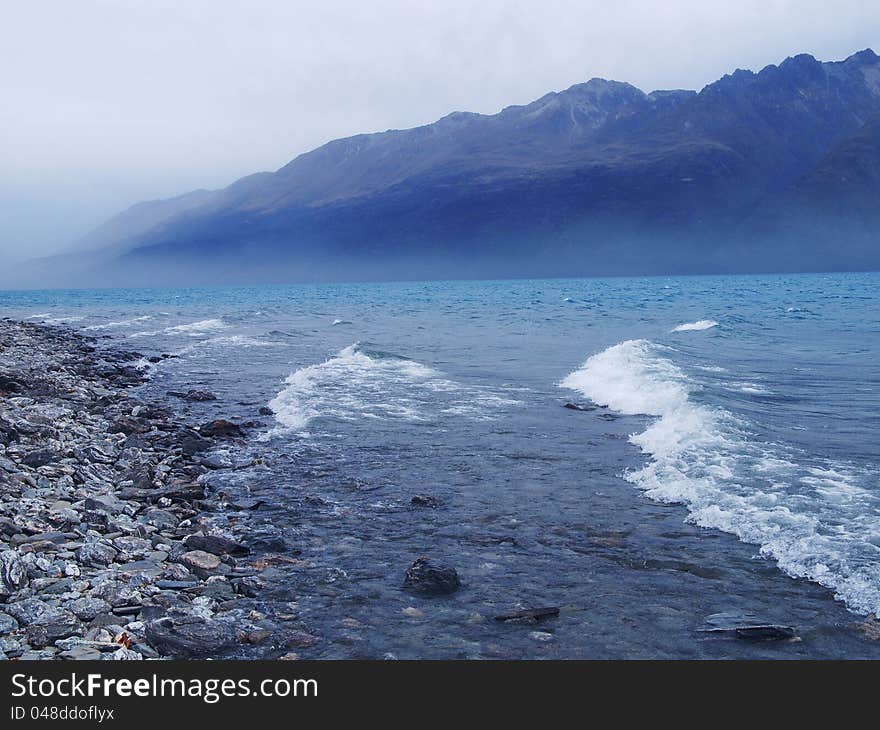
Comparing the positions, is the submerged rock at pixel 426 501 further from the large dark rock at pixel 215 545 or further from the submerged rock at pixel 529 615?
the submerged rock at pixel 529 615

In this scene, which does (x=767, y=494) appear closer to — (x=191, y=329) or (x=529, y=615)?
(x=529, y=615)

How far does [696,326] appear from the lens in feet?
135

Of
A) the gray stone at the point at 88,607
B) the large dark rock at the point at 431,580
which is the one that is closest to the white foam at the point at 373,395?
the large dark rock at the point at 431,580

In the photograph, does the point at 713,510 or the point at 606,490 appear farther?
the point at 606,490

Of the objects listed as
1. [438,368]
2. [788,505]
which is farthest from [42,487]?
[438,368]

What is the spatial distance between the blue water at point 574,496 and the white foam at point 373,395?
13 cm

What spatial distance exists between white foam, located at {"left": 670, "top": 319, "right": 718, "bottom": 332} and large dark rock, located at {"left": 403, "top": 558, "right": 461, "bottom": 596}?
3406 centimetres

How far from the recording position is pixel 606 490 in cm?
1148

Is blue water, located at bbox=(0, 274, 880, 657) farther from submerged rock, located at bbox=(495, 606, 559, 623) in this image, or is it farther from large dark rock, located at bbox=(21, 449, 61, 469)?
large dark rock, located at bbox=(21, 449, 61, 469)

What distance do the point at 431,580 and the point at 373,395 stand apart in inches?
521

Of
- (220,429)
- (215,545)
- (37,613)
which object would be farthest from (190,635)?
(220,429)

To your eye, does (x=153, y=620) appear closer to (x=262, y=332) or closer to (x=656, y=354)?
(x=656, y=354)

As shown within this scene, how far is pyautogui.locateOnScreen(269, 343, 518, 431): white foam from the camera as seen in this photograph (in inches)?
712

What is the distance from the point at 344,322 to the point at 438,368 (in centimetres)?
2703
